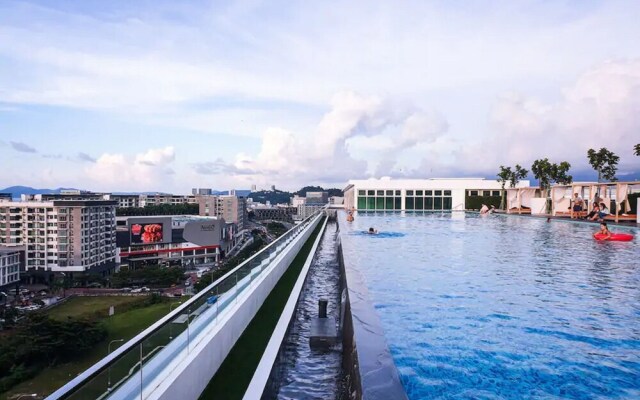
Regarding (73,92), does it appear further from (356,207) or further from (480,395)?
(356,207)

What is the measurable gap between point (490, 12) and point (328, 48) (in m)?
5.54

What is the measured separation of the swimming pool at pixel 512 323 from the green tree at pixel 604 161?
17.0 metres

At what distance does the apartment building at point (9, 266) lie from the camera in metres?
50.2

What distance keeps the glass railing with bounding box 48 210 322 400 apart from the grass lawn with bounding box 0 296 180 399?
334 millimetres

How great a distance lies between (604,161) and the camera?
81.8ft

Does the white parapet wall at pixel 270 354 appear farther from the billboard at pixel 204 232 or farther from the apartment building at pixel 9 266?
the billboard at pixel 204 232

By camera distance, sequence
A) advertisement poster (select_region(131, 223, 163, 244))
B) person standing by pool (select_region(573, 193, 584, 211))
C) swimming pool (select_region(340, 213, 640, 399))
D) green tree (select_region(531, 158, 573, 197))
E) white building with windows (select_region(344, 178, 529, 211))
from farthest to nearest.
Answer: advertisement poster (select_region(131, 223, 163, 244)) → white building with windows (select_region(344, 178, 529, 211)) → green tree (select_region(531, 158, 573, 197)) → person standing by pool (select_region(573, 193, 584, 211)) → swimming pool (select_region(340, 213, 640, 399))

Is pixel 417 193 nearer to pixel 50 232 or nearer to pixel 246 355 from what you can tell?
pixel 246 355

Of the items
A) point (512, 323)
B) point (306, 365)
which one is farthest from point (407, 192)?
point (306, 365)

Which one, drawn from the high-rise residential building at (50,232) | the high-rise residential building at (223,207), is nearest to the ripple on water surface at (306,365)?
the high-rise residential building at (50,232)

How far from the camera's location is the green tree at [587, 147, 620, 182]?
24.6m

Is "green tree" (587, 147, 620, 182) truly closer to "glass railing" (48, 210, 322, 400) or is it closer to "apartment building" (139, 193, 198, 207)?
"glass railing" (48, 210, 322, 400)

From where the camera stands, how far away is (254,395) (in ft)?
10.7

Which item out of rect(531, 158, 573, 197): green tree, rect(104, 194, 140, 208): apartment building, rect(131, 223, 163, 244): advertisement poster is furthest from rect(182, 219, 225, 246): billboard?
rect(531, 158, 573, 197): green tree
